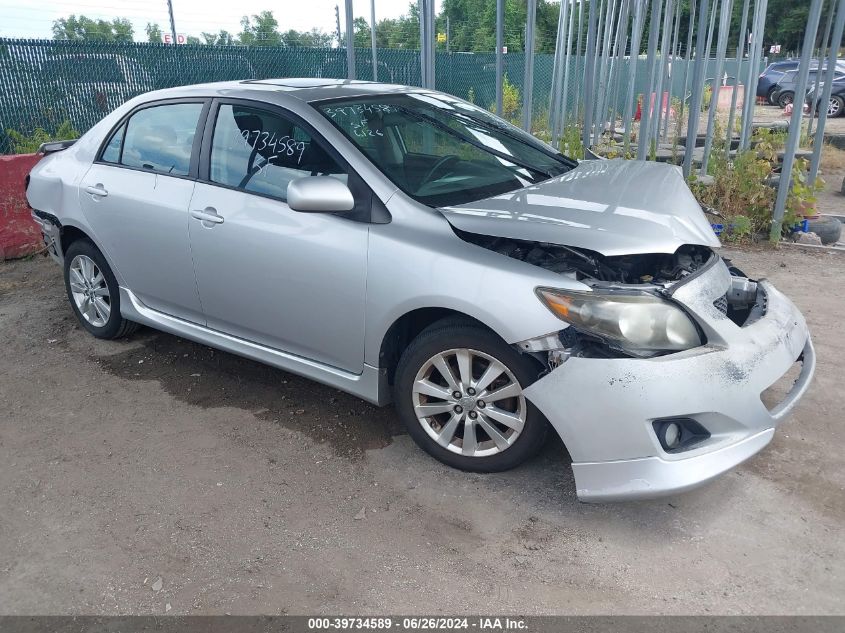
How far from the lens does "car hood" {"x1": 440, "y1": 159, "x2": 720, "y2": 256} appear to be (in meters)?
2.78

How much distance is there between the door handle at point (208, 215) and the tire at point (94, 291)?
3.70 feet

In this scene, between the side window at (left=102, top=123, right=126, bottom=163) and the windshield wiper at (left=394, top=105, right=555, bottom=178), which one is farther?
the side window at (left=102, top=123, right=126, bottom=163)

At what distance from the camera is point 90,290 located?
473 centimetres

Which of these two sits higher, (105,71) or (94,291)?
(105,71)

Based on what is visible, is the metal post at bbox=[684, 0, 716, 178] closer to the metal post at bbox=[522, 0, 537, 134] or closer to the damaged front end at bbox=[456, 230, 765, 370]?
the metal post at bbox=[522, 0, 537, 134]

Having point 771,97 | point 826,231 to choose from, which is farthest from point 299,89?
point 771,97

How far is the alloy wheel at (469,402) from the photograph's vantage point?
116 inches

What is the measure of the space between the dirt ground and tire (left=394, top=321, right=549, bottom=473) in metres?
0.15

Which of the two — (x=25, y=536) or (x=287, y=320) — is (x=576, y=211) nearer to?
(x=287, y=320)

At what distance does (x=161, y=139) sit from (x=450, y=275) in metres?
2.24

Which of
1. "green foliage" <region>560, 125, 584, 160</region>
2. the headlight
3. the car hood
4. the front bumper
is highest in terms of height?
the car hood

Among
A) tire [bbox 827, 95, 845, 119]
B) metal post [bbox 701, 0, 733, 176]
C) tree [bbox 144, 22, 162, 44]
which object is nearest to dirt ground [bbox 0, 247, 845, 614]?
metal post [bbox 701, 0, 733, 176]

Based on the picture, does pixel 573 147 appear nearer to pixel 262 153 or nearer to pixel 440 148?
pixel 440 148

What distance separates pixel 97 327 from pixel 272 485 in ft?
7.71
